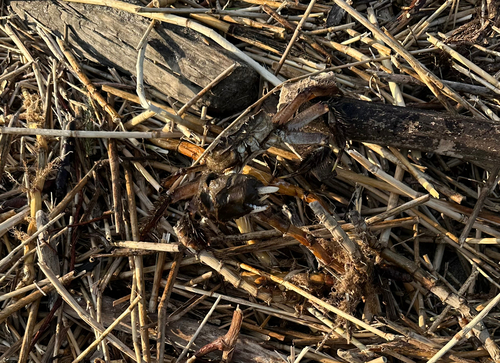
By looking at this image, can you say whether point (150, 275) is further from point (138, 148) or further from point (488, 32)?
point (488, 32)

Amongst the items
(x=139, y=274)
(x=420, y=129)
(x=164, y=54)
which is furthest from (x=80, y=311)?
(x=420, y=129)

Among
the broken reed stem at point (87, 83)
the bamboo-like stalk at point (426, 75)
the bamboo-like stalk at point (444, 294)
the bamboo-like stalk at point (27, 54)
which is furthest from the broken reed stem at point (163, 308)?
the bamboo-like stalk at point (426, 75)

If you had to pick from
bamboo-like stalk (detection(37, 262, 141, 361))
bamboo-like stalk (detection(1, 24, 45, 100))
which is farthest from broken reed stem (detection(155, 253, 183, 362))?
bamboo-like stalk (detection(1, 24, 45, 100))

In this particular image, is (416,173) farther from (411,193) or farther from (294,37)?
(294,37)

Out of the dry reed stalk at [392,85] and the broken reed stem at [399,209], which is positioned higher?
the dry reed stalk at [392,85]

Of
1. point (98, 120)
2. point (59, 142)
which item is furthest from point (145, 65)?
point (59, 142)

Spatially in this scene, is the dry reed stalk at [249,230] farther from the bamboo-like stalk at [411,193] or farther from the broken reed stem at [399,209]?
the bamboo-like stalk at [411,193]
